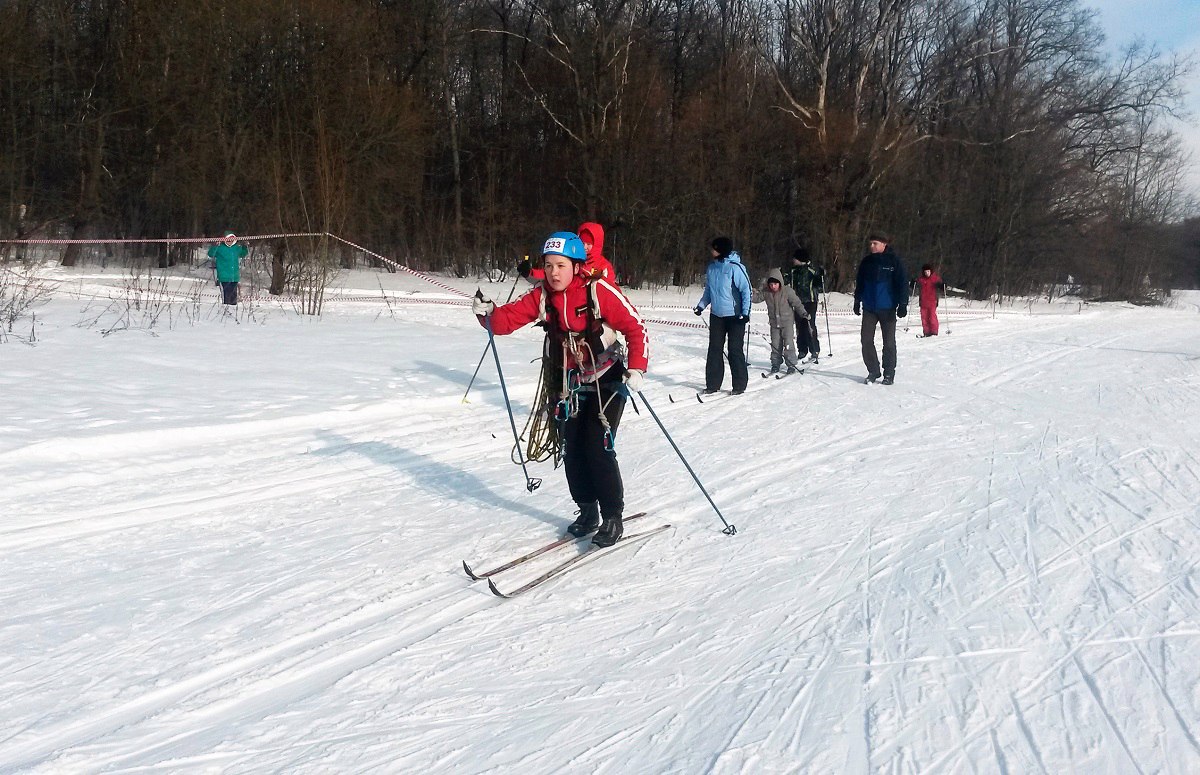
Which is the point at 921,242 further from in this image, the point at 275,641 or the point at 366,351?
the point at 275,641

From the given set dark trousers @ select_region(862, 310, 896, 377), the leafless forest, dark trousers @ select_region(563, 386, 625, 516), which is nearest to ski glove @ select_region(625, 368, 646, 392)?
dark trousers @ select_region(563, 386, 625, 516)

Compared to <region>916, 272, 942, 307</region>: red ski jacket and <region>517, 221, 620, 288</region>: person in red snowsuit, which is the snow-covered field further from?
<region>916, 272, 942, 307</region>: red ski jacket

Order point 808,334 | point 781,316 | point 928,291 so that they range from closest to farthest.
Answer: point 781,316, point 808,334, point 928,291

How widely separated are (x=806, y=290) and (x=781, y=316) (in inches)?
57.2

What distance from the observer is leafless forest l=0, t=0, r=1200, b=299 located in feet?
82.4

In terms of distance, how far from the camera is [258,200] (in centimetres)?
2489

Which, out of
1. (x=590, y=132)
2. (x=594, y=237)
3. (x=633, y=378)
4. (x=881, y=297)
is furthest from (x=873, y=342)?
(x=590, y=132)

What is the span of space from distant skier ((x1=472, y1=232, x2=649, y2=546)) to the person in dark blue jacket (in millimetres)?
6834

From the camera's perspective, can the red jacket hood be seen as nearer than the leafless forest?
Yes

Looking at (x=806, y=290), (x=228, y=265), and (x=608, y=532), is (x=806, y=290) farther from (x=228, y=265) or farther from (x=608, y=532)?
(x=228, y=265)

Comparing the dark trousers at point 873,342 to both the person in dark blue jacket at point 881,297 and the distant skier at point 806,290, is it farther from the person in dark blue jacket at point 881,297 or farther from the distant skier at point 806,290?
the distant skier at point 806,290

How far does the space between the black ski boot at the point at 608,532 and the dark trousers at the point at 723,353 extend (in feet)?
18.8

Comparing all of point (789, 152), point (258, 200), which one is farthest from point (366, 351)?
point (789, 152)

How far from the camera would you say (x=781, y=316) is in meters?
12.5
